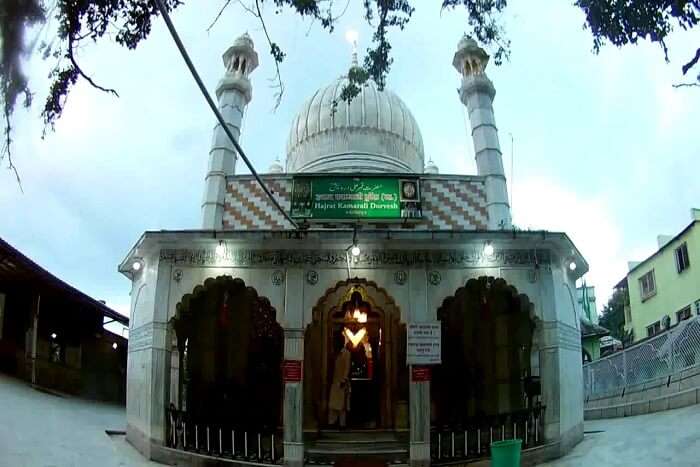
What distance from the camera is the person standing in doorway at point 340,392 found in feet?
43.7

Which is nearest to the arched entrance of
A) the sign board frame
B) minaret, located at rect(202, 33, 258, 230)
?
the sign board frame

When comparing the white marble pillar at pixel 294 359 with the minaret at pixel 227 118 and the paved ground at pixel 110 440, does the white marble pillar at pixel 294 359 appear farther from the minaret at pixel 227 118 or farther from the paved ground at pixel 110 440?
the minaret at pixel 227 118

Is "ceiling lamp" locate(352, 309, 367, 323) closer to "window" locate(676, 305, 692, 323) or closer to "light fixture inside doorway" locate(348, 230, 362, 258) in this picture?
"light fixture inside doorway" locate(348, 230, 362, 258)

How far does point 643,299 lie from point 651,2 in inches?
906

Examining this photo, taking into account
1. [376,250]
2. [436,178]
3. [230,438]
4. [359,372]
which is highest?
[436,178]

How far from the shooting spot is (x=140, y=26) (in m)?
7.44

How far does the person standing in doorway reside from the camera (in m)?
13.3

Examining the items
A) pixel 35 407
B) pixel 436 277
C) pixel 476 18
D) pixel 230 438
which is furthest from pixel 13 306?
pixel 476 18

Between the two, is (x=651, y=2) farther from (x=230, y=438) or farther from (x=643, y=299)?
(x=643, y=299)

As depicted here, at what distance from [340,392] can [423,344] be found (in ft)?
9.03

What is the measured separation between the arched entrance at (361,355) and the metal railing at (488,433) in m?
2.18

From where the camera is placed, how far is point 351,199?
43.7 feet

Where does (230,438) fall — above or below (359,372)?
below

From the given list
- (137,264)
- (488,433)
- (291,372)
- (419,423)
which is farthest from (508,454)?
(137,264)
